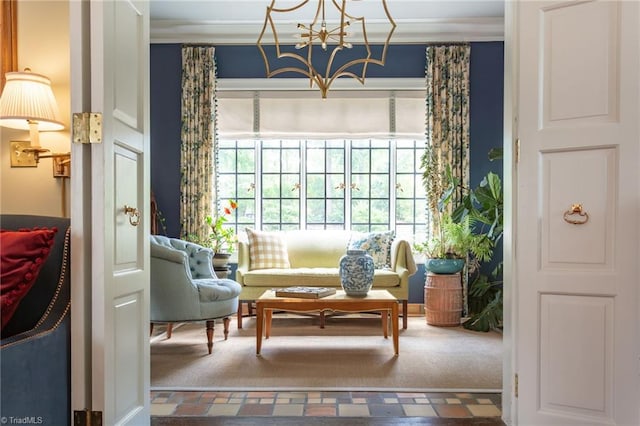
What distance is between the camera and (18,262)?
160 cm

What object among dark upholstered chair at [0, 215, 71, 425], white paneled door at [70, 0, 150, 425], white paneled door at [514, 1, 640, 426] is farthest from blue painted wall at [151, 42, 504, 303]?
dark upholstered chair at [0, 215, 71, 425]

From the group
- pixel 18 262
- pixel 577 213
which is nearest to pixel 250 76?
pixel 577 213

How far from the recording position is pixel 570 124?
206 centimetres

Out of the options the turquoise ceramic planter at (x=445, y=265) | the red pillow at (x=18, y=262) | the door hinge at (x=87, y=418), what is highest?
the red pillow at (x=18, y=262)

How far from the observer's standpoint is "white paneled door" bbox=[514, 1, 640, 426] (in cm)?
196

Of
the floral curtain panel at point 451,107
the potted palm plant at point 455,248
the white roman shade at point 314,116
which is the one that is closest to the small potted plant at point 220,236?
the white roman shade at point 314,116

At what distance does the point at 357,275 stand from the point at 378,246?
5.24ft

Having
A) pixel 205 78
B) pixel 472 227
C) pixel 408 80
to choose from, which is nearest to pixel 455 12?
pixel 408 80

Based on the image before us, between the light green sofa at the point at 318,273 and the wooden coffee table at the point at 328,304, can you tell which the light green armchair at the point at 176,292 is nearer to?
the wooden coffee table at the point at 328,304

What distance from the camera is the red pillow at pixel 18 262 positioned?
1.58m

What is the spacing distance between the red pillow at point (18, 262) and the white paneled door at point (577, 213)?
5.71 ft

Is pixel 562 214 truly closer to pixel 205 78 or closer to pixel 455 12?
pixel 455 12

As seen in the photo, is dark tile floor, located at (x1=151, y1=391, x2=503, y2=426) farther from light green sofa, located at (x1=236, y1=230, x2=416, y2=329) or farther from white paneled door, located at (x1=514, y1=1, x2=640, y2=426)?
light green sofa, located at (x1=236, y1=230, x2=416, y2=329)

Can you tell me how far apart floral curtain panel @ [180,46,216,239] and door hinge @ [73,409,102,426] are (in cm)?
421
